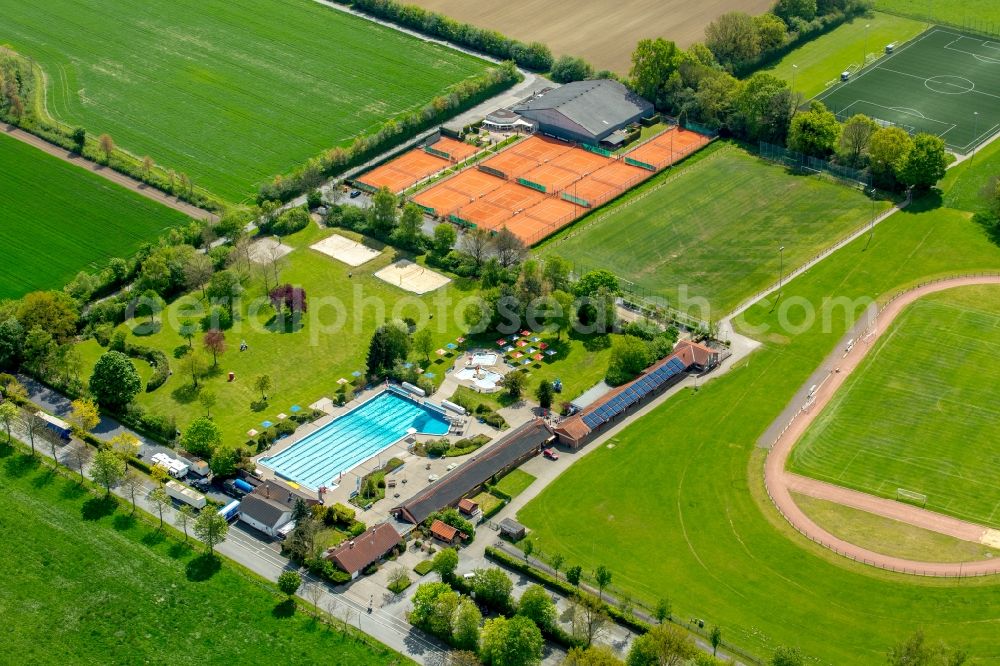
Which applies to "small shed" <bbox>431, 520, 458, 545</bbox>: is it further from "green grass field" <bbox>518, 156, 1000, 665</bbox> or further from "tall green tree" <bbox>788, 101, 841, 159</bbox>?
"tall green tree" <bbox>788, 101, 841, 159</bbox>

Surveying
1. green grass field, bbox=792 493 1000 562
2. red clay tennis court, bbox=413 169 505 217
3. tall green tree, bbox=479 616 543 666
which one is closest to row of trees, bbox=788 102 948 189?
red clay tennis court, bbox=413 169 505 217

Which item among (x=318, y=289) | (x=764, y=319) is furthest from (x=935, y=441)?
(x=318, y=289)

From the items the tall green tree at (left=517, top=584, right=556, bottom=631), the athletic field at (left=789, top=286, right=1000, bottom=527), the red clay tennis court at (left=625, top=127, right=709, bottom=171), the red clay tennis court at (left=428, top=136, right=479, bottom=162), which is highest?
the red clay tennis court at (left=625, top=127, right=709, bottom=171)

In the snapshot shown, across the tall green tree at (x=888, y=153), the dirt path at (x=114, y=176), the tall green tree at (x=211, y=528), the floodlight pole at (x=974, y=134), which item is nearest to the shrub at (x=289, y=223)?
the dirt path at (x=114, y=176)

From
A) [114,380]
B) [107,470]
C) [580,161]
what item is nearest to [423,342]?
[114,380]

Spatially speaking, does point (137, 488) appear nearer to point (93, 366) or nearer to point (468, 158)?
point (93, 366)

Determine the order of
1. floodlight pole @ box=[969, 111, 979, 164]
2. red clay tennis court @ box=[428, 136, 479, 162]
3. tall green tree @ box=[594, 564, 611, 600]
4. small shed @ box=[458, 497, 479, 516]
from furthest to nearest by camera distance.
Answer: red clay tennis court @ box=[428, 136, 479, 162]
floodlight pole @ box=[969, 111, 979, 164]
small shed @ box=[458, 497, 479, 516]
tall green tree @ box=[594, 564, 611, 600]

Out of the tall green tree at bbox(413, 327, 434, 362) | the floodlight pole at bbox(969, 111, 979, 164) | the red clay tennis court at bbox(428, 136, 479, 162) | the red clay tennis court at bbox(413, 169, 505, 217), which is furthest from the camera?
the red clay tennis court at bbox(428, 136, 479, 162)
